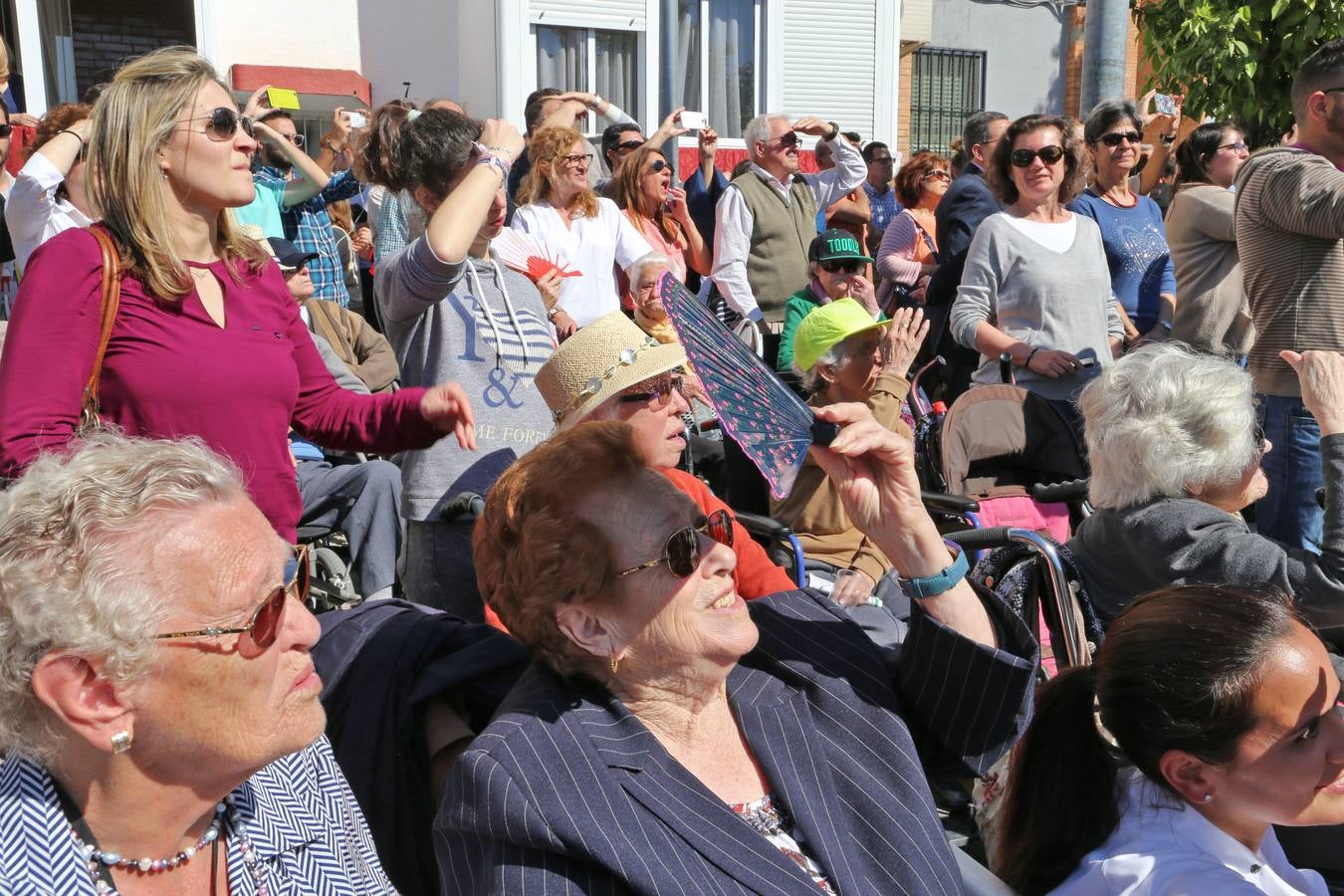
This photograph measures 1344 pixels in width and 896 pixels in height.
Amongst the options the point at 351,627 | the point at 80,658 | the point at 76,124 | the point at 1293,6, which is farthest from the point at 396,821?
the point at 1293,6

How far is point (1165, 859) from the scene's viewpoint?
1.99 metres

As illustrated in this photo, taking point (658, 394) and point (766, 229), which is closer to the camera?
point (658, 394)

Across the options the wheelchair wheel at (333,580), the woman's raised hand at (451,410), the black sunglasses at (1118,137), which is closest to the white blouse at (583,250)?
the wheelchair wheel at (333,580)

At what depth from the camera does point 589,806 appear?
190 cm

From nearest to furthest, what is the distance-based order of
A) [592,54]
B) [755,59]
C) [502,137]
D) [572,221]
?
1. [502,137]
2. [572,221]
3. [592,54]
4. [755,59]

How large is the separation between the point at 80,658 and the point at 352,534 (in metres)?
3.32

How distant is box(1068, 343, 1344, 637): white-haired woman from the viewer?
283cm

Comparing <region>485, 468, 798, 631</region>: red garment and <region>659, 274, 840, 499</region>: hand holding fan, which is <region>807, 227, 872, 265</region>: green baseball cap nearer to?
<region>485, 468, 798, 631</region>: red garment

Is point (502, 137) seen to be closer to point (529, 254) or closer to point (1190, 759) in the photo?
point (529, 254)

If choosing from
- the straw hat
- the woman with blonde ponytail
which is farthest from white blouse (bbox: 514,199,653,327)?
the woman with blonde ponytail

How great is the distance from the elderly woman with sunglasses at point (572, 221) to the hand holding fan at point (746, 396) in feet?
11.4

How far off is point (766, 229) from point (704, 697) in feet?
18.0

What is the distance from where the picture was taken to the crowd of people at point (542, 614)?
1690mm

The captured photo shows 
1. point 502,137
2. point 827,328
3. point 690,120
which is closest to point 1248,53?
point 690,120
